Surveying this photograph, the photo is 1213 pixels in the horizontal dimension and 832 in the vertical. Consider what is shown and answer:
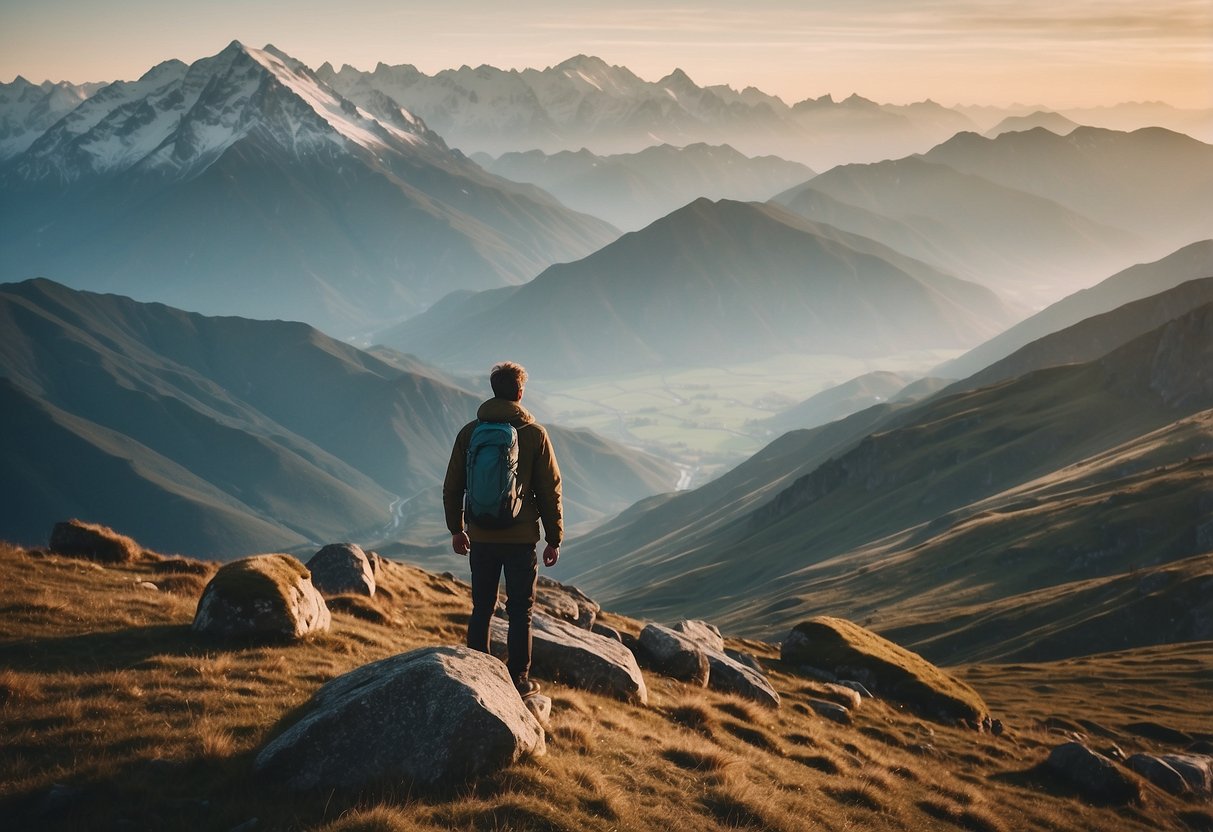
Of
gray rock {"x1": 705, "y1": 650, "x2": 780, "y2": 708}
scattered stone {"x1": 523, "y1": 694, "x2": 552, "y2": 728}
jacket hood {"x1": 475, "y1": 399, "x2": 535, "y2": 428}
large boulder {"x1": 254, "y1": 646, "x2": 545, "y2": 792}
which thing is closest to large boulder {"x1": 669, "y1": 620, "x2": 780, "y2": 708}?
gray rock {"x1": 705, "y1": 650, "x2": 780, "y2": 708}

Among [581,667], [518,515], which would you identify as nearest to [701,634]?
[581,667]

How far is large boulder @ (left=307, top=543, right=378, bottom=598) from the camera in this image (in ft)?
97.7

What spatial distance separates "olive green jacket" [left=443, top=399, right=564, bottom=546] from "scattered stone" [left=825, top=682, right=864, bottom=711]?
62.5ft

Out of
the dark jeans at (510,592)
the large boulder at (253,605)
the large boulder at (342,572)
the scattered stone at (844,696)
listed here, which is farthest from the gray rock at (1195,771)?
the large boulder at (253,605)

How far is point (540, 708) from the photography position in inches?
690

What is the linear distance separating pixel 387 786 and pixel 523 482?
590 cm

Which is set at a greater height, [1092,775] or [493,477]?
[493,477]

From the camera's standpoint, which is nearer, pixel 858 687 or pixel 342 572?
pixel 342 572

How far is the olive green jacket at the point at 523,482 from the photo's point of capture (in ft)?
57.0

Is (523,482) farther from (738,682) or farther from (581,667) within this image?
(738,682)

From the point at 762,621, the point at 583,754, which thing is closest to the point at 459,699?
the point at 583,754

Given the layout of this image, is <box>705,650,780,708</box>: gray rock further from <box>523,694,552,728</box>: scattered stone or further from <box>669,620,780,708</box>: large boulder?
<box>523,694,552,728</box>: scattered stone

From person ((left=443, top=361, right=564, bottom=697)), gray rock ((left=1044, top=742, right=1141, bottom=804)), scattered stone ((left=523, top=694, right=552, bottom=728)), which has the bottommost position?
gray rock ((left=1044, top=742, right=1141, bottom=804))

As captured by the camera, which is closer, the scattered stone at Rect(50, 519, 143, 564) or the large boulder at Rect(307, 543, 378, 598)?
the scattered stone at Rect(50, 519, 143, 564)
